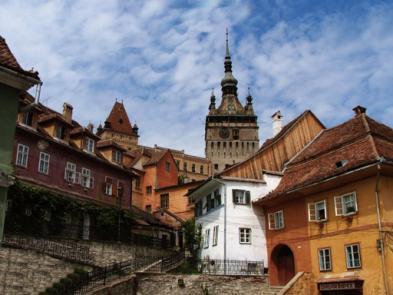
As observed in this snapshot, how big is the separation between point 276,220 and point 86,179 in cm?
1611

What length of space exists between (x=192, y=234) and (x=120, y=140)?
73.5m

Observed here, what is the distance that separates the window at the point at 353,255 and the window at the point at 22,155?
70.8 ft

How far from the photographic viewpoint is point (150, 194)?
184 ft

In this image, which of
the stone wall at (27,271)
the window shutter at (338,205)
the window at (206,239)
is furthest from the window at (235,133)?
the stone wall at (27,271)

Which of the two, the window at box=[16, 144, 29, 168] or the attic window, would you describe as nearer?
the attic window

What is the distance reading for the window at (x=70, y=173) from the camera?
1417 inches

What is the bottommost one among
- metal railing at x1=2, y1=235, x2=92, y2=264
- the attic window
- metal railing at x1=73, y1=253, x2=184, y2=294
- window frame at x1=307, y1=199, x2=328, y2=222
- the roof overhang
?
metal railing at x1=73, y1=253, x2=184, y2=294

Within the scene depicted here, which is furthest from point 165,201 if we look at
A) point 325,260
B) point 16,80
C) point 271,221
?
point 16,80

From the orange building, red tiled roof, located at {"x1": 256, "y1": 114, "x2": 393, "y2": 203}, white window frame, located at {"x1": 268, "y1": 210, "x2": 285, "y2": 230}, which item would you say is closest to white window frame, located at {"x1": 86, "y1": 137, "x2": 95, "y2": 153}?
the orange building

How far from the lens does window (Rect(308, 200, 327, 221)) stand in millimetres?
26337

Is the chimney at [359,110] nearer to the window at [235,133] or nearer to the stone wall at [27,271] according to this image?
the stone wall at [27,271]

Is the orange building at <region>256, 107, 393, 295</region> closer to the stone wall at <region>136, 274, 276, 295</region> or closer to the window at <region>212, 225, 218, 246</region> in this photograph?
the stone wall at <region>136, 274, 276, 295</region>

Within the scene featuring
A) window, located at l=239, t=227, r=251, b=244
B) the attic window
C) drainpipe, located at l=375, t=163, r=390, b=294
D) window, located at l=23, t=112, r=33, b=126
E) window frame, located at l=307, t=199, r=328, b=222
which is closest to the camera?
drainpipe, located at l=375, t=163, r=390, b=294

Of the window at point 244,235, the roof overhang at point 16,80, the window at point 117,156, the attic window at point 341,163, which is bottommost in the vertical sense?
the window at point 244,235
